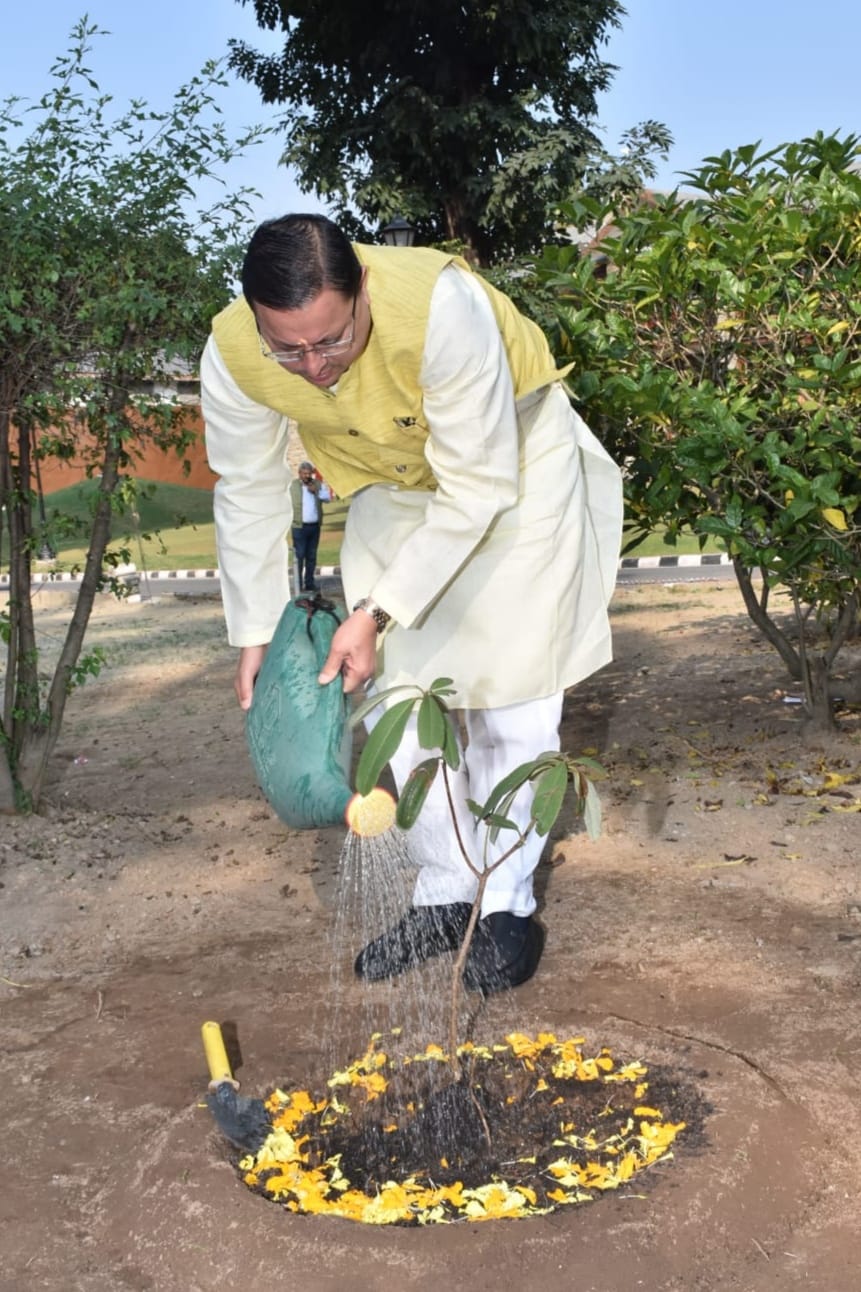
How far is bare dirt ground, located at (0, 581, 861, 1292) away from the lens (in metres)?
2.38

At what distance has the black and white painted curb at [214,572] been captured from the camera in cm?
1491

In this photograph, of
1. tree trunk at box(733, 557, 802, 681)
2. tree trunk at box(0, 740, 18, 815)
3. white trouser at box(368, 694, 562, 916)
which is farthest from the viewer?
tree trunk at box(733, 557, 802, 681)

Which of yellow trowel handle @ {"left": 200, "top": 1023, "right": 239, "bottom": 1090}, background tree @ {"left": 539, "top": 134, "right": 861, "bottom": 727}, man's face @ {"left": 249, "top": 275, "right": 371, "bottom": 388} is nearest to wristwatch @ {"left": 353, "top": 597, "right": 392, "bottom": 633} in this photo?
man's face @ {"left": 249, "top": 275, "right": 371, "bottom": 388}

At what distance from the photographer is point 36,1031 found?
337 centimetres

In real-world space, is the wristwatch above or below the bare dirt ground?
above

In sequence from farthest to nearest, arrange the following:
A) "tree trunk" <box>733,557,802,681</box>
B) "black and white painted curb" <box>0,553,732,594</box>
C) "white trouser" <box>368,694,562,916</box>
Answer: "black and white painted curb" <box>0,553,732,594</box>, "tree trunk" <box>733,557,802,681</box>, "white trouser" <box>368,694,562,916</box>

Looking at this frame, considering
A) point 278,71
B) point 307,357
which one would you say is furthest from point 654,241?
point 278,71

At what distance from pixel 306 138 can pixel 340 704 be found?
19.7m

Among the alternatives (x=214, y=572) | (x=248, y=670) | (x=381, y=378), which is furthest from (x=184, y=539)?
(x=381, y=378)

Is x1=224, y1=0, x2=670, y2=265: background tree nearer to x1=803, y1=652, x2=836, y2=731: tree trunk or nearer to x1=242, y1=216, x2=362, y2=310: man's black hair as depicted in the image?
x1=803, y1=652, x2=836, y2=731: tree trunk

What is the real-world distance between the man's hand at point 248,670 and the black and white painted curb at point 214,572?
10859 millimetres

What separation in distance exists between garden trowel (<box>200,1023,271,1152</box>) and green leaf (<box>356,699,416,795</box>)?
853mm

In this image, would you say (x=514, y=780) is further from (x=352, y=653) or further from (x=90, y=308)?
(x=90, y=308)

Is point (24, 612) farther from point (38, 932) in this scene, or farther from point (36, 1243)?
point (36, 1243)
